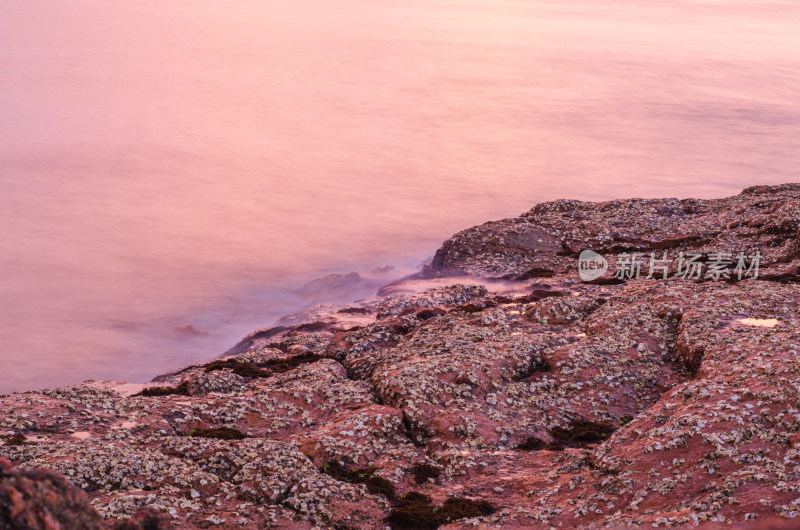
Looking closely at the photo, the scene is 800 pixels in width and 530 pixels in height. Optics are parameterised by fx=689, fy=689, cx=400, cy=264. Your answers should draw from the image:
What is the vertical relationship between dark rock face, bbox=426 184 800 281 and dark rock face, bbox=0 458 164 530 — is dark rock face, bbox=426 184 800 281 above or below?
below

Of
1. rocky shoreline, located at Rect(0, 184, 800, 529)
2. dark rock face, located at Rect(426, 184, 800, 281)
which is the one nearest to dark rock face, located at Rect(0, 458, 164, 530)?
rocky shoreline, located at Rect(0, 184, 800, 529)

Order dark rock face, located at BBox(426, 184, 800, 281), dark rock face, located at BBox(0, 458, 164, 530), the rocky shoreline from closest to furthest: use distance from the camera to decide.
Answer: dark rock face, located at BBox(0, 458, 164, 530)
the rocky shoreline
dark rock face, located at BBox(426, 184, 800, 281)

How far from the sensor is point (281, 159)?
359 feet

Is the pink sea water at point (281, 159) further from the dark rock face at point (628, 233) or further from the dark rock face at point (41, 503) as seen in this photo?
the dark rock face at point (41, 503)

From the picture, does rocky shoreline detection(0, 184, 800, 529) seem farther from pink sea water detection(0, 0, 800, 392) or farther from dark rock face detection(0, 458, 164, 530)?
pink sea water detection(0, 0, 800, 392)

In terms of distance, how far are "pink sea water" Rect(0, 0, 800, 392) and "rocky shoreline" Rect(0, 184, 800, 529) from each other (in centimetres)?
2532

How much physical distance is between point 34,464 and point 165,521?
867 centimetres

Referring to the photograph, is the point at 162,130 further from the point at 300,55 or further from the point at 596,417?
the point at 596,417

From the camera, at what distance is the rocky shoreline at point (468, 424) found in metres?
15.7

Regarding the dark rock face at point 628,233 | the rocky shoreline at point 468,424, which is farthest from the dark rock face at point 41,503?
the dark rock face at point 628,233

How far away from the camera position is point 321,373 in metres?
25.5

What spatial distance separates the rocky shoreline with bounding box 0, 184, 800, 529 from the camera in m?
15.7

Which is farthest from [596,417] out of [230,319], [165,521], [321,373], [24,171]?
[24,171]

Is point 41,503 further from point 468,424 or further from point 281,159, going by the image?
point 281,159
